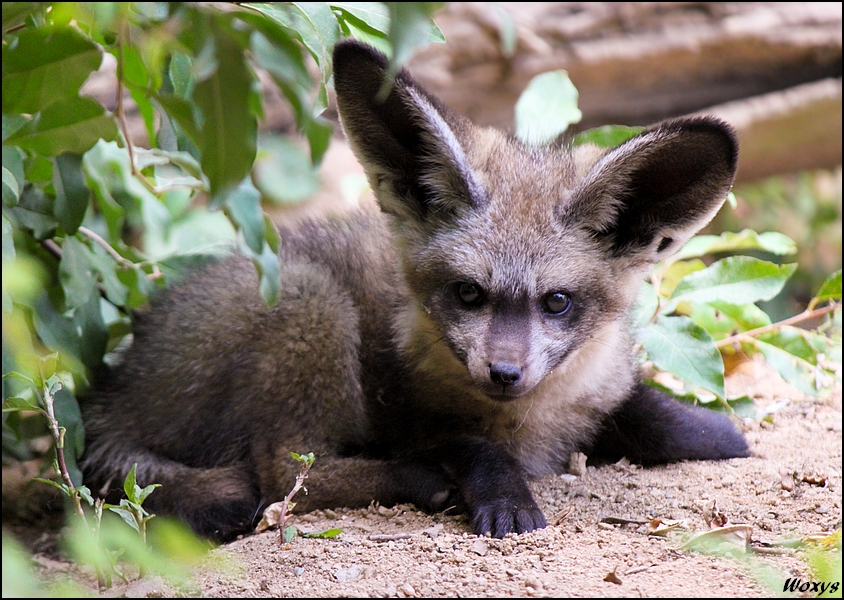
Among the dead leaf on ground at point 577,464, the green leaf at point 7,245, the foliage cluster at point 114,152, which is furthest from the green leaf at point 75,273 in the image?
the dead leaf on ground at point 577,464

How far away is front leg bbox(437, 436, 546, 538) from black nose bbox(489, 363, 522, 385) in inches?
17.8

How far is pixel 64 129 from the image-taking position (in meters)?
2.72

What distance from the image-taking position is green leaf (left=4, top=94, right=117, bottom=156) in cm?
267

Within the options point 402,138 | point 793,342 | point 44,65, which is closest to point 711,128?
point 402,138

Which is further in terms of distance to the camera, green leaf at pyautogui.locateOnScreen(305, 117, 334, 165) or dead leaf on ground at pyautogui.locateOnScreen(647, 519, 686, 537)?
dead leaf on ground at pyautogui.locateOnScreen(647, 519, 686, 537)

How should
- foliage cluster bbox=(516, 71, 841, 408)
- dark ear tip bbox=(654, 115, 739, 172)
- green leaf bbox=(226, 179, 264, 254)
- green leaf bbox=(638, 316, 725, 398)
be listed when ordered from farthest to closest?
1. foliage cluster bbox=(516, 71, 841, 408)
2. green leaf bbox=(638, 316, 725, 398)
3. dark ear tip bbox=(654, 115, 739, 172)
4. green leaf bbox=(226, 179, 264, 254)

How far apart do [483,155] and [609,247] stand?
678mm

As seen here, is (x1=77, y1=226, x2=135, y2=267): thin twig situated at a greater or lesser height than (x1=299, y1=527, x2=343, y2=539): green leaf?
greater

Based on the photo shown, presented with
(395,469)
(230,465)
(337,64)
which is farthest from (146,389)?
(337,64)

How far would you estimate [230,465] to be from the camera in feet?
12.0

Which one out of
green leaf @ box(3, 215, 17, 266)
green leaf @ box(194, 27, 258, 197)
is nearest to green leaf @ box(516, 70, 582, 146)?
green leaf @ box(3, 215, 17, 266)

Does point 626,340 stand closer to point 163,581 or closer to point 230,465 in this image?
point 230,465

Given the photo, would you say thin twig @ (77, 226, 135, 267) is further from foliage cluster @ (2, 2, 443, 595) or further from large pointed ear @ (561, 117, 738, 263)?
large pointed ear @ (561, 117, 738, 263)

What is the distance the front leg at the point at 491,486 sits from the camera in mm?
2971
